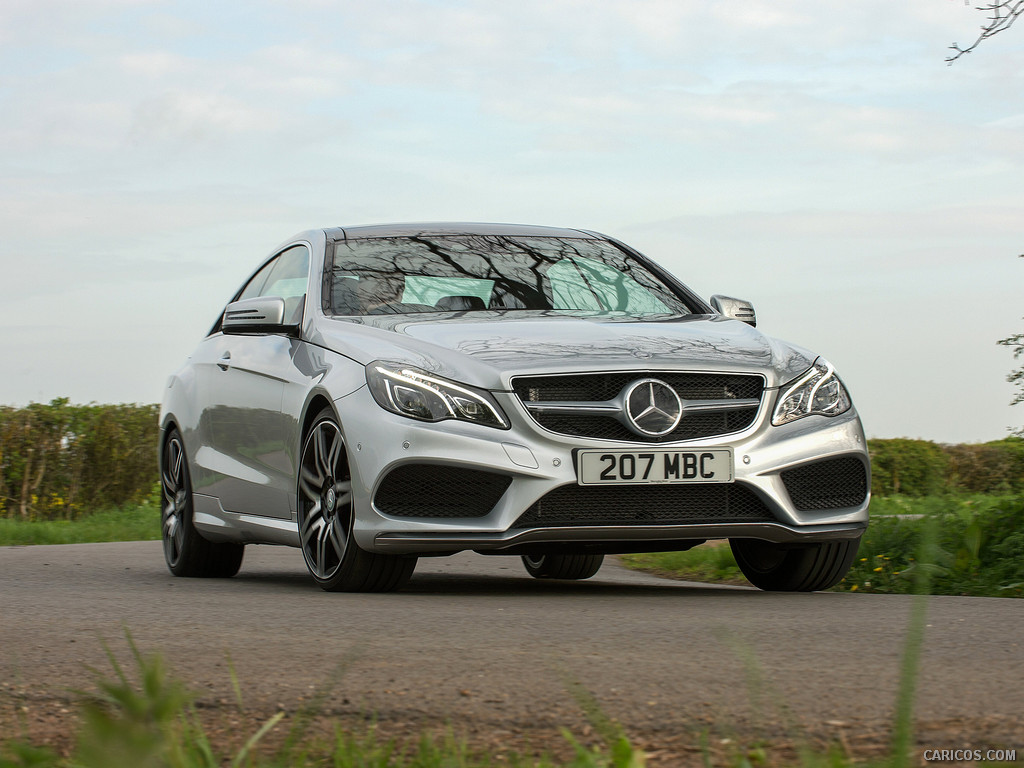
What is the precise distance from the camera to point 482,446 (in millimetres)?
5246

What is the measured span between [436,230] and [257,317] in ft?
3.96

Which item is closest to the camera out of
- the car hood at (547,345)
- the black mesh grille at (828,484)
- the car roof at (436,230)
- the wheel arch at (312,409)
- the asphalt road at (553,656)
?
the asphalt road at (553,656)

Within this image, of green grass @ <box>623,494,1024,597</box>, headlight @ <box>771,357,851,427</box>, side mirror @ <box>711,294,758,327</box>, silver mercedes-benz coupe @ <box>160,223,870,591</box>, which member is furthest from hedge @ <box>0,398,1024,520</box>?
headlight @ <box>771,357,851,427</box>

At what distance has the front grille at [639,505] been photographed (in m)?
5.30

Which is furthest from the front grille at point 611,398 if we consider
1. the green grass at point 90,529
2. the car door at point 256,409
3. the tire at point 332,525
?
the green grass at point 90,529

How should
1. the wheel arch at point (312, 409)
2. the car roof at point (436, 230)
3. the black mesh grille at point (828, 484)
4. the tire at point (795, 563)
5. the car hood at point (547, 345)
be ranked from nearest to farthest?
the car hood at point (547, 345), the black mesh grille at point (828, 484), the wheel arch at point (312, 409), the tire at point (795, 563), the car roof at point (436, 230)

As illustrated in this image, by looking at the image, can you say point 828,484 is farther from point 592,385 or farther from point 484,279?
point 484,279

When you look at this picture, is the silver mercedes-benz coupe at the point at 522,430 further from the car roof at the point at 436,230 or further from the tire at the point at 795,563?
the car roof at the point at 436,230

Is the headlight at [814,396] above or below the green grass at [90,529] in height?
above

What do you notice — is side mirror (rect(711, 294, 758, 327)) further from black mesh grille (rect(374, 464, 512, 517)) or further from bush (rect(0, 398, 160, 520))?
bush (rect(0, 398, 160, 520))

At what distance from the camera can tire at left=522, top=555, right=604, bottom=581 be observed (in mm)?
8227

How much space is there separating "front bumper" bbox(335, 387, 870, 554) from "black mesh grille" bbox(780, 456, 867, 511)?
0.13 feet

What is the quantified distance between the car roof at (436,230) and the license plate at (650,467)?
7.36ft

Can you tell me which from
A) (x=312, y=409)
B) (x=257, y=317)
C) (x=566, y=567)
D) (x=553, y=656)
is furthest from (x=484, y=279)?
(x=553, y=656)
